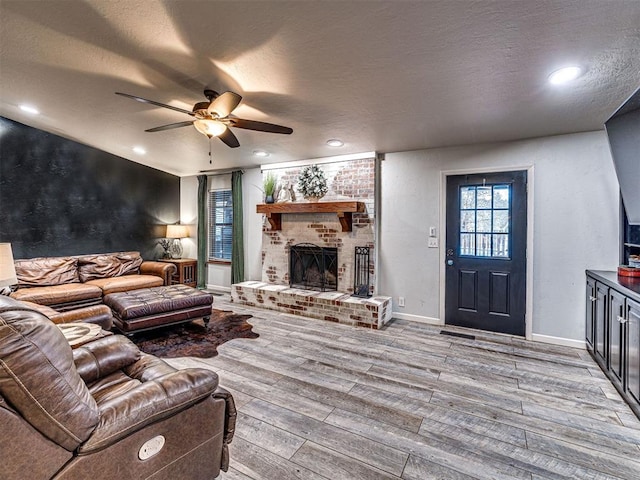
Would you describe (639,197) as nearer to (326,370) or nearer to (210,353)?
(326,370)

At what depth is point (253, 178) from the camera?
564cm

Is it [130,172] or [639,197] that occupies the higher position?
[130,172]

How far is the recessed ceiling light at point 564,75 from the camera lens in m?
2.18

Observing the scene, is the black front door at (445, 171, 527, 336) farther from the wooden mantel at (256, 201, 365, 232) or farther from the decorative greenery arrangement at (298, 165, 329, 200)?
the decorative greenery arrangement at (298, 165, 329, 200)

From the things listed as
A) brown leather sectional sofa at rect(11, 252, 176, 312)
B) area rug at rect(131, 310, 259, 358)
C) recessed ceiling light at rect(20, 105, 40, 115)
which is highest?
recessed ceiling light at rect(20, 105, 40, 115)

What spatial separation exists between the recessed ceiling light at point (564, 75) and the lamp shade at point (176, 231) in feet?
20.0

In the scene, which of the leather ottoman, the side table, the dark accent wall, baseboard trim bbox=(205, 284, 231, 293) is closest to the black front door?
the leather ottoman

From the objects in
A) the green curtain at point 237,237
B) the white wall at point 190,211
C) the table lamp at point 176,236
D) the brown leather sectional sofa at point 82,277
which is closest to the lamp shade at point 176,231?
the table lamp at point 176,236

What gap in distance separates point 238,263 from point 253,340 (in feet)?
7.96

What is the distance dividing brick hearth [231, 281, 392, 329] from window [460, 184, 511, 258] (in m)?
1.31

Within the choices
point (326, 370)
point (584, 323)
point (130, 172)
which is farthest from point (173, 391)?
point (130, 172)

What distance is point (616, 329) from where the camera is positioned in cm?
244

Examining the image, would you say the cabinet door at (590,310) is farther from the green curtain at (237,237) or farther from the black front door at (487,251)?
the green curtain at (237,237)

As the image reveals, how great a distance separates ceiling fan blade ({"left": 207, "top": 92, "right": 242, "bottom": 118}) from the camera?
232cm
